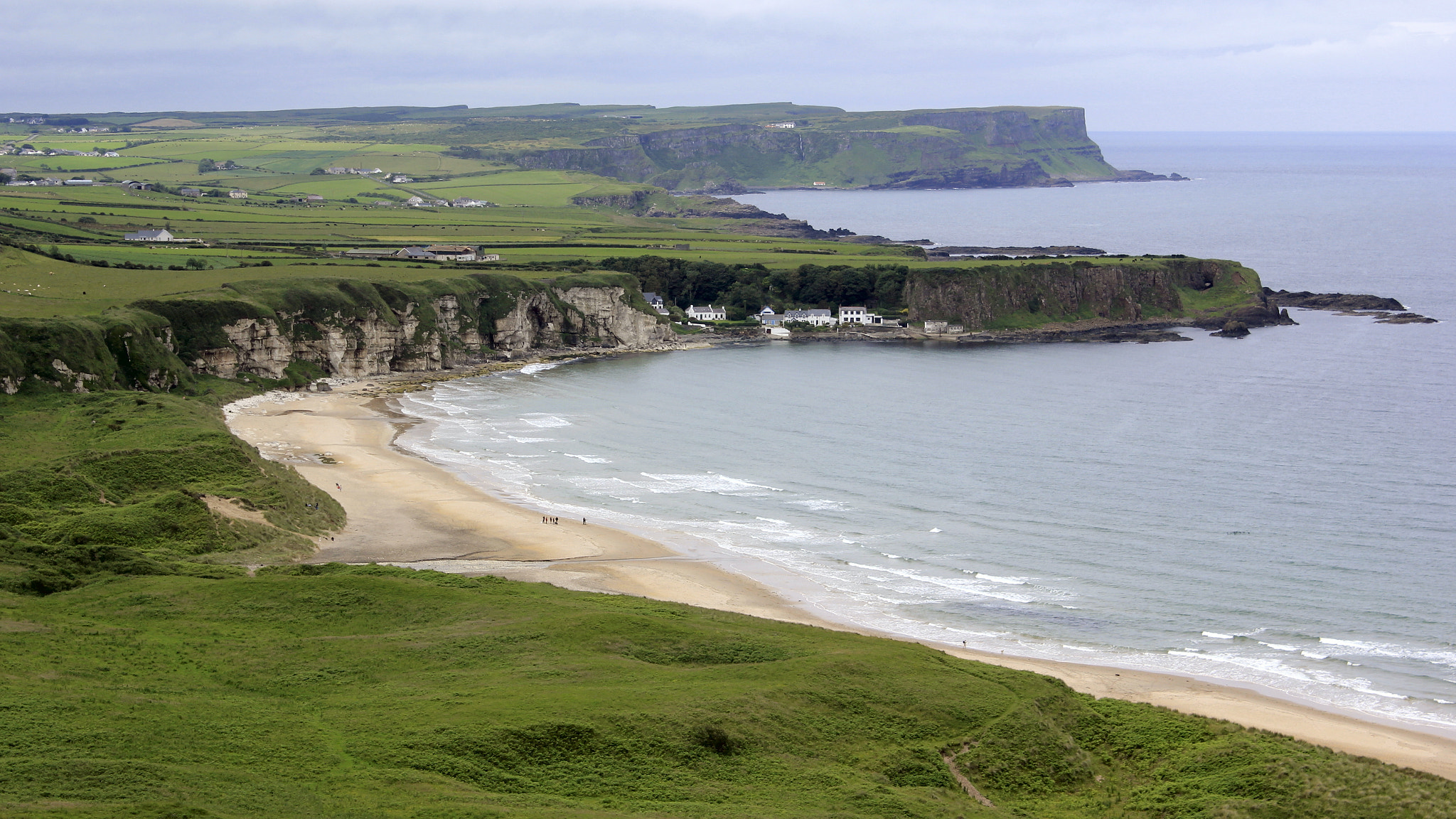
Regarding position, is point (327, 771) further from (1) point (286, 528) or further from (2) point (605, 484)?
(2) point (605, 484)

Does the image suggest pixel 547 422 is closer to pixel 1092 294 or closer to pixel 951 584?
pixel 951 584

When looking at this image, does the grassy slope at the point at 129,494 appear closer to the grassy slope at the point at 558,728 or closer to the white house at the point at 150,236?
the grassy slope at the point at 558,728

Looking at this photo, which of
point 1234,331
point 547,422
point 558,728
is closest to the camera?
point 558,728

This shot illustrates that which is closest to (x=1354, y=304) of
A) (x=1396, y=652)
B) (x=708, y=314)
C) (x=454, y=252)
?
(x=708, y=314)

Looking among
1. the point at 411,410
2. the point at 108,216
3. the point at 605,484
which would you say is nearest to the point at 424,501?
the point at 605,484

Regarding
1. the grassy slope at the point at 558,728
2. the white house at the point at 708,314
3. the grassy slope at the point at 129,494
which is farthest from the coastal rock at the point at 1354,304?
the grassy slope at the point at 129,494

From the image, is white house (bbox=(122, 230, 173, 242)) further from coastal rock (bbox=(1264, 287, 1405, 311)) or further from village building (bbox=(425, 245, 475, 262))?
coastal rock (bbox=(1264, 287, 1405, 311))
